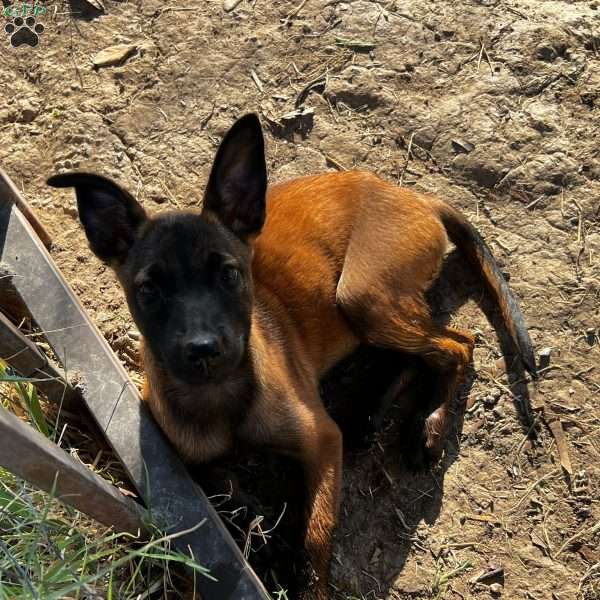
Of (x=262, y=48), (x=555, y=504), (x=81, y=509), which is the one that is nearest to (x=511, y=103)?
(x=262, y=48)

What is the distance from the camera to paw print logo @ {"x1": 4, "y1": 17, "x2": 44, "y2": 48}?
6.04 m

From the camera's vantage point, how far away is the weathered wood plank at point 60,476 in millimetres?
2830

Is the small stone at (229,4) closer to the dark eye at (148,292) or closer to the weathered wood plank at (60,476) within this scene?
the dark eye at (148,292)

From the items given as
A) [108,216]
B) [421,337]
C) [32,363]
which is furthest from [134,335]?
[421,337]

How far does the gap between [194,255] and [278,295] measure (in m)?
0.93

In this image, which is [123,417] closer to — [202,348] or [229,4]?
[202,348]

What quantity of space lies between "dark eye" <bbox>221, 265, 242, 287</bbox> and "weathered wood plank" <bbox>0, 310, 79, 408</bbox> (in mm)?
1148


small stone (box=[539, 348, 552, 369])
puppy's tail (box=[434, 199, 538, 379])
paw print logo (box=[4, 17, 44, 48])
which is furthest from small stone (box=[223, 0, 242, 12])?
small stone (box=[539, 348, 552, 369])

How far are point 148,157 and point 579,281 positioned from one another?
3.07 meters

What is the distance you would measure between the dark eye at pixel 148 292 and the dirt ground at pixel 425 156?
1326 mm

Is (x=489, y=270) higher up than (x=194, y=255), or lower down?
lower down

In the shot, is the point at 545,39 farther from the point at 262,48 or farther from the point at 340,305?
the point at 340,305

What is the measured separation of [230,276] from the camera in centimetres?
385

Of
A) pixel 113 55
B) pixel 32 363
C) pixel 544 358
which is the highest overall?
pixel 113 55
